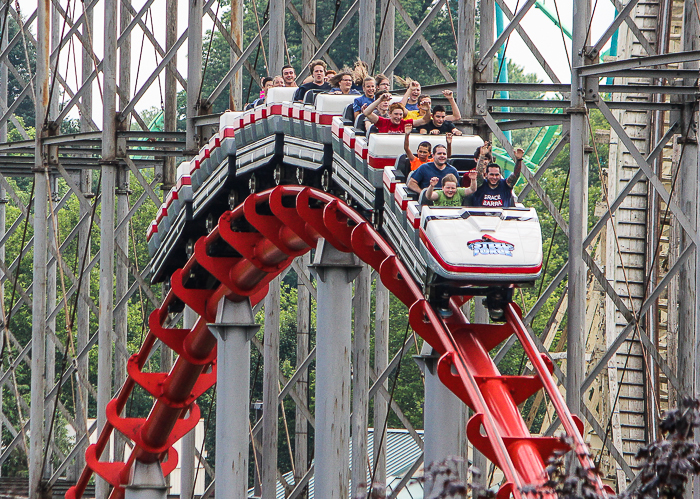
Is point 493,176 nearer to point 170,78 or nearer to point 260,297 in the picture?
point 260,297

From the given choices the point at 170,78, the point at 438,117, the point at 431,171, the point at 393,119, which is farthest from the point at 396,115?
the point at 170,78

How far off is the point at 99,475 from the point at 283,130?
22.0 ft

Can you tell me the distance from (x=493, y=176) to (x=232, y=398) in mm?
5891

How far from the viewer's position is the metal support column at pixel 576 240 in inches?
486

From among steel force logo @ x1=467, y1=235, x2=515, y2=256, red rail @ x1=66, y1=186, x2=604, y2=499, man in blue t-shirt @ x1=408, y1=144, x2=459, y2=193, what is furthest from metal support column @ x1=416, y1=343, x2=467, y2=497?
steel force logo @ x1=467, y1=235, x2=515, y2=256

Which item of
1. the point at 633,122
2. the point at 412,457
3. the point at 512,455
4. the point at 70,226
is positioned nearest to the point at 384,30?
the point at 633,122

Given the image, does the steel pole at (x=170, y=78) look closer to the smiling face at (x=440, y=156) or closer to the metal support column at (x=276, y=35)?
the metal support column at (x=276, y=35)

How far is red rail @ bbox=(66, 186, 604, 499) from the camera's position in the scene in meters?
9.16

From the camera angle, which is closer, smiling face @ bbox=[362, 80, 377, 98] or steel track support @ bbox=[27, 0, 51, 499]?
smiling face @ bbox=[362, 80, 377, 98]

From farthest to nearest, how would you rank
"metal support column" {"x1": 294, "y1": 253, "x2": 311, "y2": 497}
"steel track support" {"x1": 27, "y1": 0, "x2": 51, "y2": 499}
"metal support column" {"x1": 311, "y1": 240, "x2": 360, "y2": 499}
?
"metal support column" {"x1": 294, "y1": 253, "x2": 311, "y2": 497} → "steel track support" {"x1": 27, "y1": 0, "x2": 51, "y2": 499} → "metal support column" {"x1": 311, "y1": 240, "x2": 360, "y2": 499}

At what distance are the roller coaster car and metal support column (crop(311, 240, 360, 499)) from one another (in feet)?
10.7

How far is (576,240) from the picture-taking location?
12281 mm

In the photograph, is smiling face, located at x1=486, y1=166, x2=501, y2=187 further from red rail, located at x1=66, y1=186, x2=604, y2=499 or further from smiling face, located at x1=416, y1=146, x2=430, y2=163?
red rail, located at x1=66, y1=186, x2=604, y2=499

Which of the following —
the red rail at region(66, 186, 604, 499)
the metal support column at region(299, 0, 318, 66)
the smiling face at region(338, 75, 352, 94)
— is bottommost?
the red rail at region(66, 186, 604, 499)
